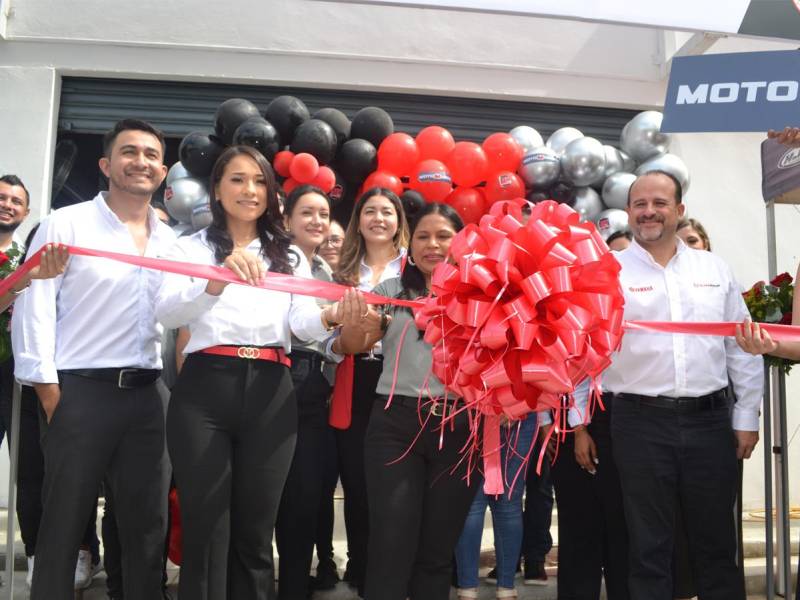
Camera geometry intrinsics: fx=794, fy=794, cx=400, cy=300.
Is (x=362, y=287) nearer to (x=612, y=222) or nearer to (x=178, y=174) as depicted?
(x=178, y=174)

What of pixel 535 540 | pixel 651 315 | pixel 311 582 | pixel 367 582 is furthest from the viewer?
pixel 535 540

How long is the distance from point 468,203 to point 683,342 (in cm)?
293

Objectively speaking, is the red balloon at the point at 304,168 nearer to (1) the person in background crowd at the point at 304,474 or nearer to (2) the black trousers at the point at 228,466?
(1) the person in background crowd at the point at 304,474

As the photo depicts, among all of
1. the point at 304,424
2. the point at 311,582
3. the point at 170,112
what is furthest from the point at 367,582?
the point at 170,112

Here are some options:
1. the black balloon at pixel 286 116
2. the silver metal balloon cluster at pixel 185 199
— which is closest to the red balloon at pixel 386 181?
the black balloon at pixel 286 116

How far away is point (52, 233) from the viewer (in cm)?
295

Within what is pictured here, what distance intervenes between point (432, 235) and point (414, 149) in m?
2.89

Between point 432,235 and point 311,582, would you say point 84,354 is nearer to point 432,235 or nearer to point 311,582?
point 432,235

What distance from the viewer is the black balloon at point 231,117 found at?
5.73 m

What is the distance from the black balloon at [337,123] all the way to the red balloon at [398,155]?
0.98 feet

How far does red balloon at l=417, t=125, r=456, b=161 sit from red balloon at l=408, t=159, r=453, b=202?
18cm

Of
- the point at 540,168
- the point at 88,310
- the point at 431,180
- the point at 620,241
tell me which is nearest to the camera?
the point at 88,310

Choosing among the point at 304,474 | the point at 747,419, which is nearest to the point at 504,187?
the point at 747,419

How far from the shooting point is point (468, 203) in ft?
19.7
